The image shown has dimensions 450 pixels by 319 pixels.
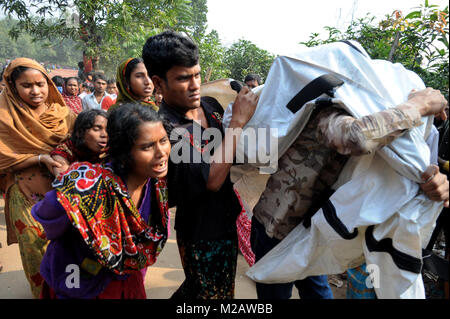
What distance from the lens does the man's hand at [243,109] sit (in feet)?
4.39

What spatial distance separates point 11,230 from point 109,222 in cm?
152

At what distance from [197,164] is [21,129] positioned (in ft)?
5.43

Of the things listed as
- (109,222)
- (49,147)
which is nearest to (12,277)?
(49,147)

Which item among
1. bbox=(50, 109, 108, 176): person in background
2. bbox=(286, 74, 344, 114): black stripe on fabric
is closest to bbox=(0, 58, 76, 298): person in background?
bbox=(50, 109, 108, 176): person in background

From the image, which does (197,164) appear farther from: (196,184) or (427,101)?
(427,101)

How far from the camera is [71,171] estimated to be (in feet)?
4.43

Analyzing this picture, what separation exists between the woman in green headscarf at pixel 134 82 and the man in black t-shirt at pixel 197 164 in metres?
1.08

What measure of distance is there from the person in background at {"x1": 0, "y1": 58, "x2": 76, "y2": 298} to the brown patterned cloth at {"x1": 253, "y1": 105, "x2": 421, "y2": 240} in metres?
1.59

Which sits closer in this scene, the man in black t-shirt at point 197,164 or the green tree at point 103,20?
the man in black t-shirt at point 197,164

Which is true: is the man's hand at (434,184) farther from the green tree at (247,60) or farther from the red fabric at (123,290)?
the green tree at (247,60)

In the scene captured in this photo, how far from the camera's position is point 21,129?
2203mm

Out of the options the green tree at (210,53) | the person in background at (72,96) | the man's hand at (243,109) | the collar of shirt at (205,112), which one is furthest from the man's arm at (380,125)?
the green tree at (210,53)

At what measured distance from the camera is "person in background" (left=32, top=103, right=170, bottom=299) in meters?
1.33
